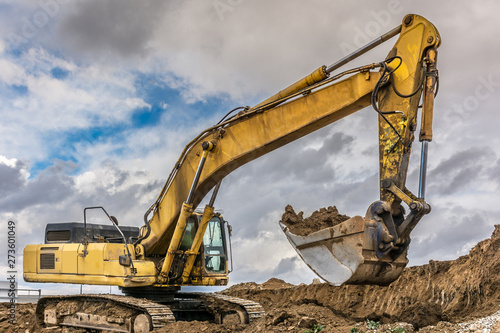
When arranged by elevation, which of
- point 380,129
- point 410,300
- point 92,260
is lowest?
point 410,300

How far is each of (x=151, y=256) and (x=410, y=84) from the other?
5.75m

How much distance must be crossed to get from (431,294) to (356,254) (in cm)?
645

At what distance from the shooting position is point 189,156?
9664 millimetres

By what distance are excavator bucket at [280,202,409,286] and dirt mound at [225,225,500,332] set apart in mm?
2188

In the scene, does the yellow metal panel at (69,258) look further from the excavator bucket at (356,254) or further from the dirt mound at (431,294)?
the excavator bucket at (356,254)

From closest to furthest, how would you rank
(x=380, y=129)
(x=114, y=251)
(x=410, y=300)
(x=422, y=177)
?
1. (x=422, y=177)
2. (x=380, y=129)
3. (x=114, y=251)
4. (x=410, y=300)

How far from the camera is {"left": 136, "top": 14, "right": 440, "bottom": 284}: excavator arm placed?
23.6 ft

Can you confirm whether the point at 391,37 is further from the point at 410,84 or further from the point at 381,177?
the point at 381,177

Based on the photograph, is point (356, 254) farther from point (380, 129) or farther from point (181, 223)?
point (181, 223)

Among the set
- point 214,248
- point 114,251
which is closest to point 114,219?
point 114,251

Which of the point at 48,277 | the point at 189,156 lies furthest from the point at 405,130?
the point at 48,277

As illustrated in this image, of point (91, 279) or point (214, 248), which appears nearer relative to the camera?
point (91, 279)

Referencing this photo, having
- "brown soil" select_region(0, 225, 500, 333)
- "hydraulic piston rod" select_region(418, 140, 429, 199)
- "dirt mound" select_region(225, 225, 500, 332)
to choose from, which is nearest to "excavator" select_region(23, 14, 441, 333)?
"hydraulic piston rod" select_region(418, 140, 429, 199)

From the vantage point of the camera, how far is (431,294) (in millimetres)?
12672
